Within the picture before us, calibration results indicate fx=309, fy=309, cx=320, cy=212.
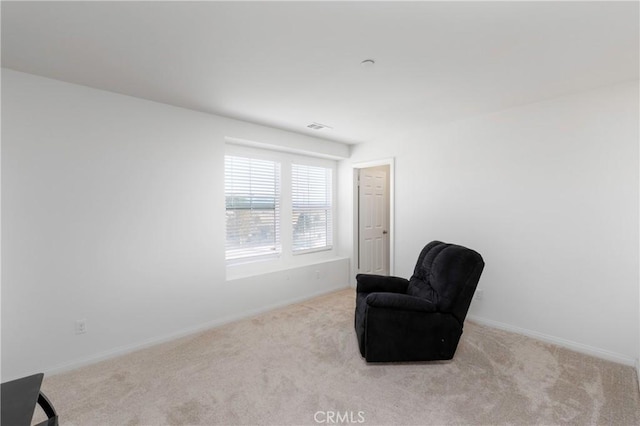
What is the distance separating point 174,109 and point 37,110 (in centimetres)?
105

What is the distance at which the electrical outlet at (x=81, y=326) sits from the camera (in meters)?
2.60

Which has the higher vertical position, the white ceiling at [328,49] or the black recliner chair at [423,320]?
the white ceiling at [328,49]

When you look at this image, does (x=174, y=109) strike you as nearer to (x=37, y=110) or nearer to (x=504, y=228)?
(x=37, y=110)

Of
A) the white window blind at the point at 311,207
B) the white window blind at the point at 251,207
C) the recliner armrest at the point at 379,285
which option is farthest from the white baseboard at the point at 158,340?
the recliner armrest at the point at 379,285

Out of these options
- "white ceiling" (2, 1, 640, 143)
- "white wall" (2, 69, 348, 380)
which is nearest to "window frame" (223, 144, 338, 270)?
"white wall" (2, 69, 348, 380)

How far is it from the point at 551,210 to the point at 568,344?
4.12 ft

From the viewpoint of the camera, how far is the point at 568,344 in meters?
2.88

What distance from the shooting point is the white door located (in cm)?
508

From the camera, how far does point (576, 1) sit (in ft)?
5.10

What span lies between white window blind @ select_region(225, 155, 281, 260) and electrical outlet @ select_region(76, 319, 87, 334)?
1.49 m

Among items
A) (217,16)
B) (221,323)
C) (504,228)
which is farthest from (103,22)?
(504,228)

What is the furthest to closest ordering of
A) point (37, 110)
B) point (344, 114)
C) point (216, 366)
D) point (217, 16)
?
1. point (344, 114)
2. point (216, 366)
3. point (37, 110)
4. point (217, 16)

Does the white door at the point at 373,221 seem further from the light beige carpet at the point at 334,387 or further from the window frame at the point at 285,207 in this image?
the light beige carpet at the point at 334,387

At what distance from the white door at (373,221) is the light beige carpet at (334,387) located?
225 centimetres
